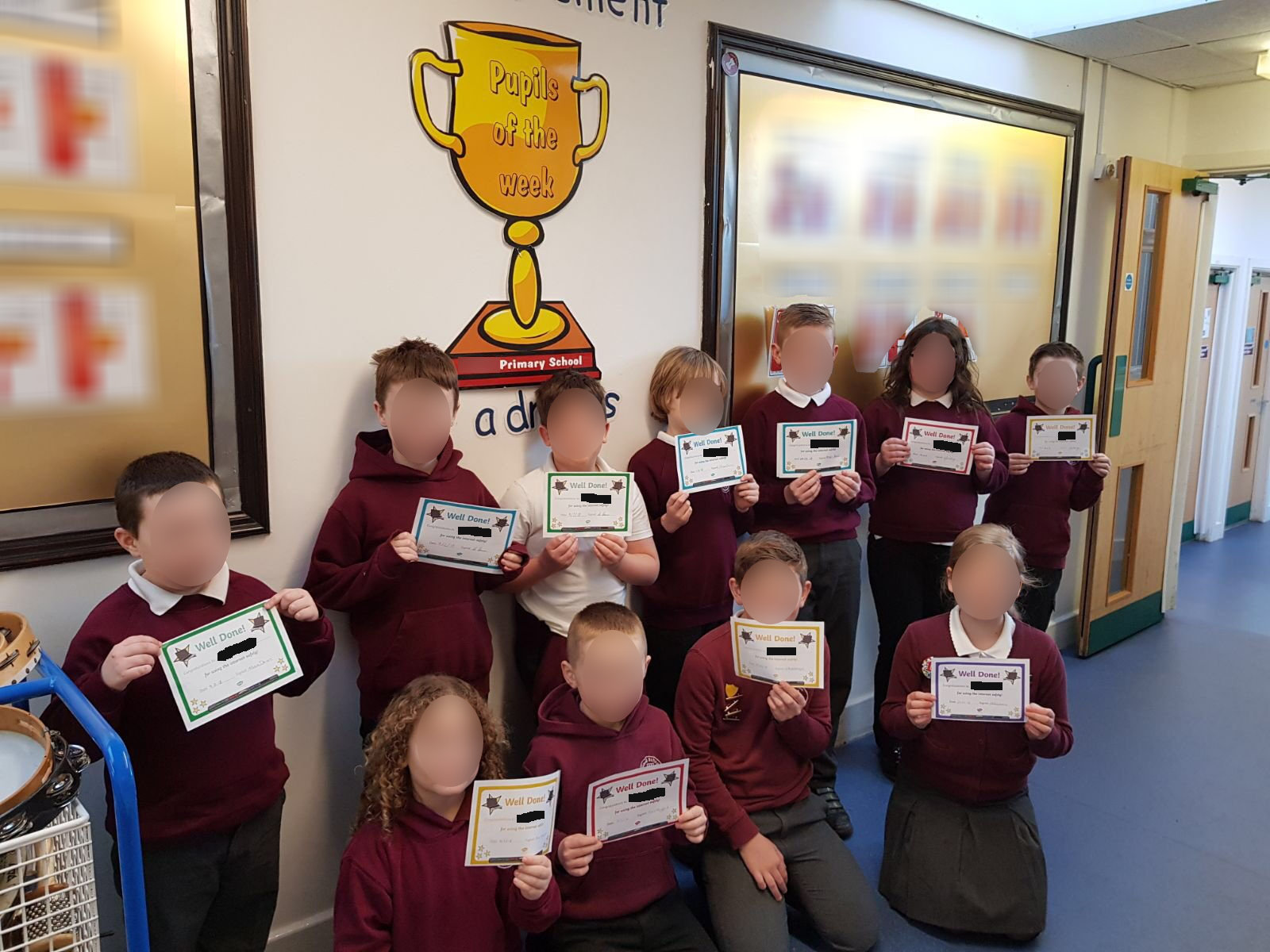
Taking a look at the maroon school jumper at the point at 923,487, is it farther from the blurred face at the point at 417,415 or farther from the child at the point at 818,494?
the blurred face at the point at 417,415

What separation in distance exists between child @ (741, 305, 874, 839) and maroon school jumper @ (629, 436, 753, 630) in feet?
0.84

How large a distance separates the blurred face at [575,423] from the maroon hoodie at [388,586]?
0.97 feet

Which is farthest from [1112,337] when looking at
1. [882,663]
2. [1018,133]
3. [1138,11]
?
[882,663]

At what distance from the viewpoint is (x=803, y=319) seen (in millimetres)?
2789

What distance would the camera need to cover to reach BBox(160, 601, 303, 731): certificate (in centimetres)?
148

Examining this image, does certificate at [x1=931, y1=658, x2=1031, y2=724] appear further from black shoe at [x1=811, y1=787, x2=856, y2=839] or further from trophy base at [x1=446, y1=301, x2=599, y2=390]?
trophy base at [x1=446, y1=301, x2=599, y2=390]

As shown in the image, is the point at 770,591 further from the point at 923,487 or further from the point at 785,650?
the point at 923,487

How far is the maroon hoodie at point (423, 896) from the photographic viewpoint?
1.68 metres

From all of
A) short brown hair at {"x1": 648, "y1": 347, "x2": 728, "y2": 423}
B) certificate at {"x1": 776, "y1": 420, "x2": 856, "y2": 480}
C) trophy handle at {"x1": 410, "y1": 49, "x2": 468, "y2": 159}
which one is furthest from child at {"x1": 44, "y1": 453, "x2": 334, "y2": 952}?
certificate at {"x1": 776, "y1": 420, "x2": 856, "y2": 480}

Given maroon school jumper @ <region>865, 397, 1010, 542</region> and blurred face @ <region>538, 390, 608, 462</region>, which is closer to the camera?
blurred face @ <region>538, 390, 608, 462</region>

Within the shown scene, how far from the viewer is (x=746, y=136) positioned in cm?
280

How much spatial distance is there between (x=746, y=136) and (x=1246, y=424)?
5.95 meters

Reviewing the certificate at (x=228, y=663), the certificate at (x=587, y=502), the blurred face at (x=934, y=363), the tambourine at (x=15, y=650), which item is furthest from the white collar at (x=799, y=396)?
the tambourine at (x=15, y=650)

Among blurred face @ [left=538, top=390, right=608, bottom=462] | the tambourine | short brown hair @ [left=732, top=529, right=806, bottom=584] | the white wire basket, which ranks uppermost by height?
blurred face @ [left=538, top=390, right=608, bottom=462]
